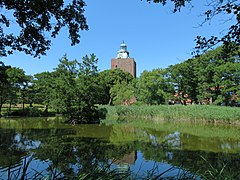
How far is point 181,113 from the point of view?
2558cm

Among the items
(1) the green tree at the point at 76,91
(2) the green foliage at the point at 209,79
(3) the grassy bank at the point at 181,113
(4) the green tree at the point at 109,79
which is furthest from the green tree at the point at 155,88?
(1) the green tree at the point at 76,91

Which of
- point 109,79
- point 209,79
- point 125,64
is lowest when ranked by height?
point 209,79

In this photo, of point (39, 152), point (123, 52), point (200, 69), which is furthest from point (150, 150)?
point (123, 52)

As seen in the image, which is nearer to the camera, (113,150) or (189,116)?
(113,150)

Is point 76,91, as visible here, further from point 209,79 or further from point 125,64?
point 125,64

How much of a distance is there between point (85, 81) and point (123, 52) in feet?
144

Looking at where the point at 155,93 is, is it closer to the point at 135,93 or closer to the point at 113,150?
the point at 135,93

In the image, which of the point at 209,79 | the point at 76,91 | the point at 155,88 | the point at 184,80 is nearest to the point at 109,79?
the point at 155,88

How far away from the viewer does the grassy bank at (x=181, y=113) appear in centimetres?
2126

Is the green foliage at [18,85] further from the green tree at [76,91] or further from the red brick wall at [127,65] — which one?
the red brick wall at [127,65]

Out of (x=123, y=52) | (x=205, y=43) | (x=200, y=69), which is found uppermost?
(x=123, y=52)

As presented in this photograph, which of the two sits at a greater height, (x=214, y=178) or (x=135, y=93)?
(x=135, y=93)

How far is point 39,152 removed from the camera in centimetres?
936

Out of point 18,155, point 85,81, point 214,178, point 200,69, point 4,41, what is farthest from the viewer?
point 200,69
